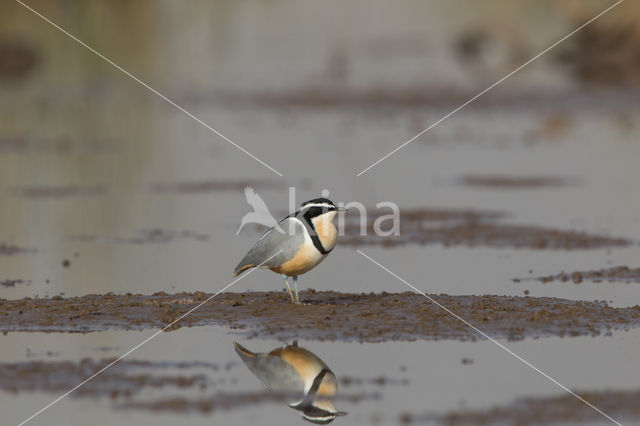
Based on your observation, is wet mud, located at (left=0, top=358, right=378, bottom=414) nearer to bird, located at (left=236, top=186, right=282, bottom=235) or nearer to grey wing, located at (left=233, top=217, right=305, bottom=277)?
grey wing, located at (left=233, top=217, right=305, bottom=277)

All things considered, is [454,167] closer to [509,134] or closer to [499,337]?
[509,134]

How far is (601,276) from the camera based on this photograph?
484 inches

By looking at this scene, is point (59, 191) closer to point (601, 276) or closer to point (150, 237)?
point (150, 237)

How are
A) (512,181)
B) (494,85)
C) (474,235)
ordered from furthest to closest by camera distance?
(494,85) < (512,181) < (474,235)

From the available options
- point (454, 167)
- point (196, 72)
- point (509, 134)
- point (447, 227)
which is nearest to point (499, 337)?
point (447, 227)

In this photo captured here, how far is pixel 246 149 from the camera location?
23.8 metres

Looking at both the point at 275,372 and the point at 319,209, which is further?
the point at 319,209

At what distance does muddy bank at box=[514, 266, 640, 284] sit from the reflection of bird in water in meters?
3.72

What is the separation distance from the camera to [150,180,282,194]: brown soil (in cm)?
1925

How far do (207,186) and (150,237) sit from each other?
4609 millimetres

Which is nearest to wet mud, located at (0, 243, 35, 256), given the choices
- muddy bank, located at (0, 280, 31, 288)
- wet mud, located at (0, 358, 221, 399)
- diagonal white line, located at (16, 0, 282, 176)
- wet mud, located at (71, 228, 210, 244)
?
wet mud, located at (71, 228, 210, 244)

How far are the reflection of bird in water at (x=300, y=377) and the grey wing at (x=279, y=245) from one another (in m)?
1.09
